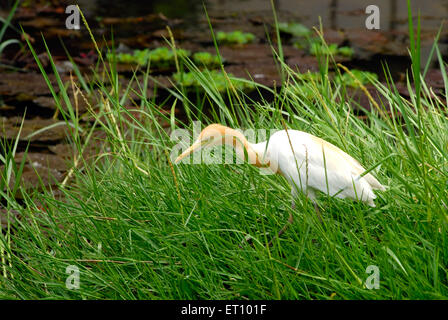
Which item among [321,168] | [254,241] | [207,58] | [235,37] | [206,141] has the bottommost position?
[254,241]

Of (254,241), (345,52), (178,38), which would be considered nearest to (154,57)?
(178,38)

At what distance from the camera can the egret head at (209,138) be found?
86.5 inches

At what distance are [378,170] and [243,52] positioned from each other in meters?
4.02

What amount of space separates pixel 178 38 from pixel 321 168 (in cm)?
481

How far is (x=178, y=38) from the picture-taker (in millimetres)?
6746

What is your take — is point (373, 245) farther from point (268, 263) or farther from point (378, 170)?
point (378, 170)

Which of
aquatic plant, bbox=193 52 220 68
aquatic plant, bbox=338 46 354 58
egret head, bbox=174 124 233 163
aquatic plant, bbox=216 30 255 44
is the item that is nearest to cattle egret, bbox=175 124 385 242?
egret head, bbox=174 124 233 163

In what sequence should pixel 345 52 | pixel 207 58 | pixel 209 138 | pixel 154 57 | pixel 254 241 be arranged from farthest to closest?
pixel 345 52, pixel 154 57, pixel 207 58, pixel 209 138, pixel 254 241

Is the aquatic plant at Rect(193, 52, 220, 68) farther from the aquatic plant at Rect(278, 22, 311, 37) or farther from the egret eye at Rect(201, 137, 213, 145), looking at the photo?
the egret eye at Rect(201, 137, 213, 145)

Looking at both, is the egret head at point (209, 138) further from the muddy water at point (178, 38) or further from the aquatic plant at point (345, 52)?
the aquatic plant at point (345, 52)

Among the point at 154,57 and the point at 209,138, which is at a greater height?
the point at 154,57

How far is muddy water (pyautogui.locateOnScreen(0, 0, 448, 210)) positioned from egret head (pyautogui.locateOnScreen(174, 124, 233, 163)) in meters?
1.75

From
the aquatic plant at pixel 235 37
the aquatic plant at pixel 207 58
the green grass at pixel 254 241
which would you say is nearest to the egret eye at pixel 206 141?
the green grass at pixel 254 241

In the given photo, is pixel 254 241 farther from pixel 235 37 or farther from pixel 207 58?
pixel 235 37
